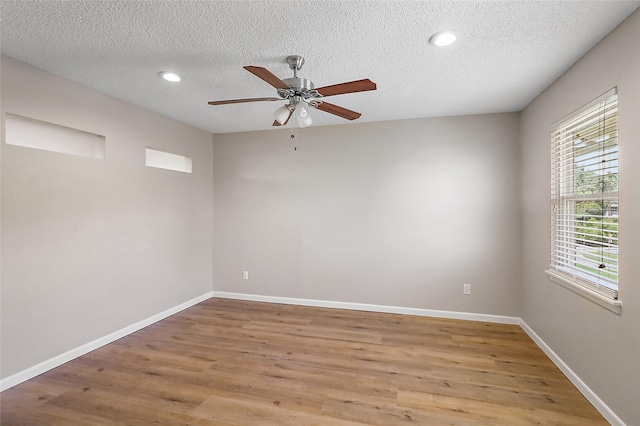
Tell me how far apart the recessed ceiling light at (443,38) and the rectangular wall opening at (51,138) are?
311 cm

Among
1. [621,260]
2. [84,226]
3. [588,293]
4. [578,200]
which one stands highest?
[578,200]

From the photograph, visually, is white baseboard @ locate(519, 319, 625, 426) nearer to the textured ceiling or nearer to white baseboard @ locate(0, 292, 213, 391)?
the textured ceiling

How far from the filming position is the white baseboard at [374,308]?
3.66 meters

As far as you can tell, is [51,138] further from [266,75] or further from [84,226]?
[266,75]

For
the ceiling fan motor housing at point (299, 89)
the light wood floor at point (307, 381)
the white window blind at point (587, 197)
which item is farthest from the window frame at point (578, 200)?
the ceiling fan motor housing at point (299, 89)

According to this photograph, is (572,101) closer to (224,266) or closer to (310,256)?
(310,256)

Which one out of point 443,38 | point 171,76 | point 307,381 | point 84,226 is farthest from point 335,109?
point 84,226

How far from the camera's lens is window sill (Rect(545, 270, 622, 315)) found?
1.87 m

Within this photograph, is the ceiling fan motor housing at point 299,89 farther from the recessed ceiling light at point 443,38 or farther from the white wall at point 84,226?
the white wall at point 84,226

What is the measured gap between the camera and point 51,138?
2729 millimetres

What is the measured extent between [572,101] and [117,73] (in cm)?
372

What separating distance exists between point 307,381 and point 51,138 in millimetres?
3045

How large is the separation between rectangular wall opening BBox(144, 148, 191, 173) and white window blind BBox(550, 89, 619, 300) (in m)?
4.21

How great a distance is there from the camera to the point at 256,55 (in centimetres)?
225
